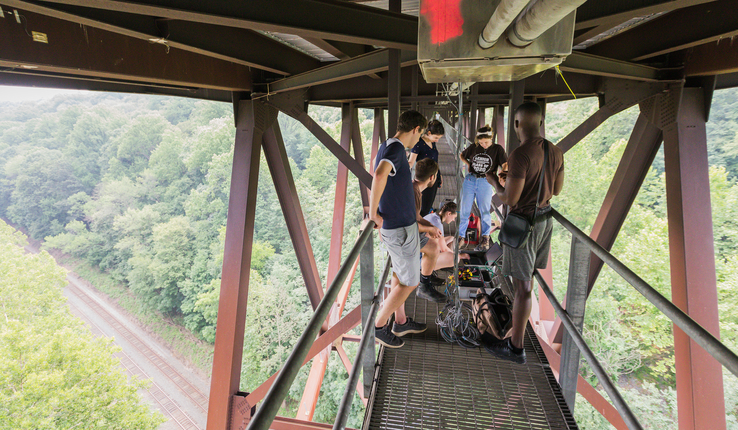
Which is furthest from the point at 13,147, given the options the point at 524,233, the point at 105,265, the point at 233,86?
the point at 524,233

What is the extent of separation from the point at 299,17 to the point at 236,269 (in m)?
2.66

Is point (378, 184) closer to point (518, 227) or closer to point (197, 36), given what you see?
point (518, 227)

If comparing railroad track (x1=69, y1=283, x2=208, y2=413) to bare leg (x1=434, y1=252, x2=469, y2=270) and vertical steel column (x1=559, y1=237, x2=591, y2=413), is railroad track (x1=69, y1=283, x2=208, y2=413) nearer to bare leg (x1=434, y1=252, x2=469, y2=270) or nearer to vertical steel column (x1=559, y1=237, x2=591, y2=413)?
bare leg (x1=434, y1=252, x2=469, y2=270)

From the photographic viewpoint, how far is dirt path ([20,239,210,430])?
2235cm

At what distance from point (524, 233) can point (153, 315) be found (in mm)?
36217

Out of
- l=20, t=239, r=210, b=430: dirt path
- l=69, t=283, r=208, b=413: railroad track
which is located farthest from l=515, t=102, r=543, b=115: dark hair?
l=69, t=283, r=208, b=413: railroad track

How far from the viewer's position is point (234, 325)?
12.7 ft

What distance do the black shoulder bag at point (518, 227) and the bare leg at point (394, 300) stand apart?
69cm

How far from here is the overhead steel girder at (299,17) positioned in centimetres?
204

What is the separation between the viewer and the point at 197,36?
121 inches

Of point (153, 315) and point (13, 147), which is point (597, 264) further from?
point (13, 147)

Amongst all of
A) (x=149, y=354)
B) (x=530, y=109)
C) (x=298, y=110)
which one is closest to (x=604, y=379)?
(x=530, y=109)

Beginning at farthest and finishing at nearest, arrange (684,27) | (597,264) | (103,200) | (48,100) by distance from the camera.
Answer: (48,100) → (103,200) → (597,264) → (684,27)

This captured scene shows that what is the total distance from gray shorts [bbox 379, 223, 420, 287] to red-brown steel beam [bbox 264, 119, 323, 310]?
2.51 m
